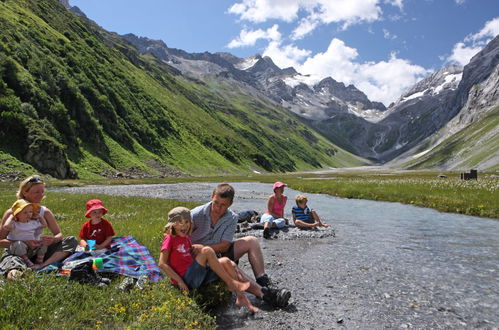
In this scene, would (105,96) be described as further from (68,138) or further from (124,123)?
(68,138)

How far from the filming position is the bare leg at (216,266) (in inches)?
331

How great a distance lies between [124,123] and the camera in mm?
115062

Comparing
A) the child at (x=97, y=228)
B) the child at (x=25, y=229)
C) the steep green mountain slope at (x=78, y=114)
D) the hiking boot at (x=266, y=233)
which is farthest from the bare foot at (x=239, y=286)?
the steep green mountain slope at (x=78, y=114)

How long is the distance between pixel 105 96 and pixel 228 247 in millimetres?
112778

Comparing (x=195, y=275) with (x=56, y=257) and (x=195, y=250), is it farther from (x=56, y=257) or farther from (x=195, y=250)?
(x=56, y=257)

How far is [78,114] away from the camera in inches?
3593

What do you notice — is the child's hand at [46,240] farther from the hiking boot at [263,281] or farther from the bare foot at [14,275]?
the hiking boot at [263,281]

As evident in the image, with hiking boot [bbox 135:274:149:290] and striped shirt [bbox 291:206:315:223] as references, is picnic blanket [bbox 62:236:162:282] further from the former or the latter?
striped shirt [bbox 291:206:315:223]

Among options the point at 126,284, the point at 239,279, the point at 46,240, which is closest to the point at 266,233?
the point at 239,279

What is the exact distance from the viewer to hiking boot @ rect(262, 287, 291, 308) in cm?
848

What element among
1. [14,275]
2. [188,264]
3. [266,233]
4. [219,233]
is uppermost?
[219,233]

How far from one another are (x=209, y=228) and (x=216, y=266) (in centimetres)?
165

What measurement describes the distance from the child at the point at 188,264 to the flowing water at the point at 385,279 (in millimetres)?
744

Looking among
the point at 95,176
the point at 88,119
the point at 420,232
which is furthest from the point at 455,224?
the point at 88,119
